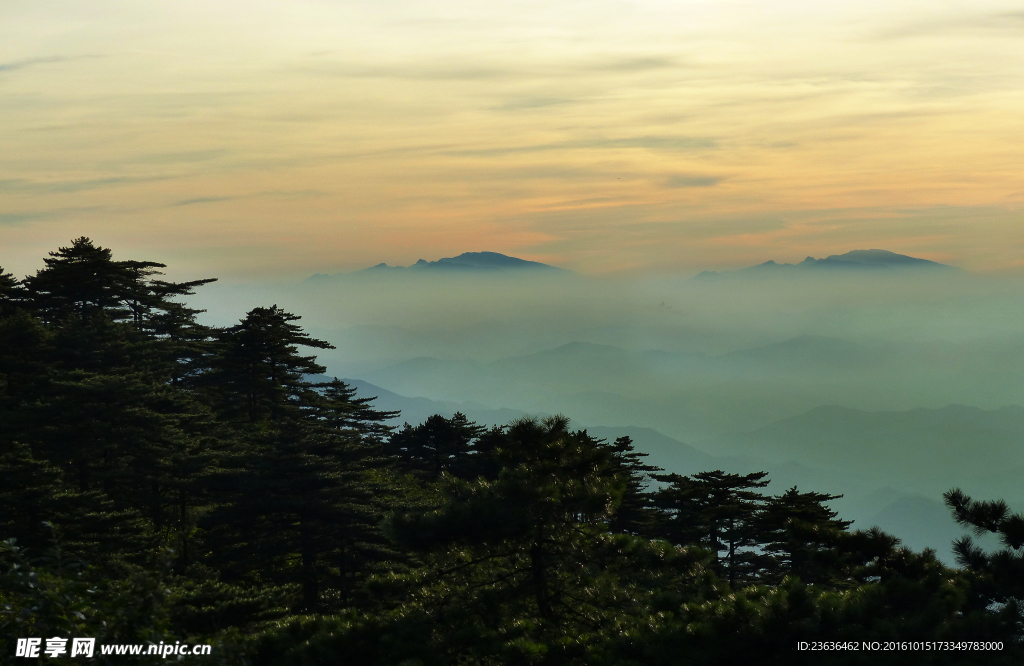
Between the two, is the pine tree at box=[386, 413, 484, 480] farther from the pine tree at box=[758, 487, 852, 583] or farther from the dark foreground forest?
the dark foreground forest

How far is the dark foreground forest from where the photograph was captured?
40.3ft

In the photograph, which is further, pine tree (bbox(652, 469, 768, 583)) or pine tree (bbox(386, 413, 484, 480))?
pine tree (bbox(386, 413, 484, 480))

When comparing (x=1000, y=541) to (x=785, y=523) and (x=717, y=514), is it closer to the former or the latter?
(x=785, y=523)

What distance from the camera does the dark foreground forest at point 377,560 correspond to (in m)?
12.3

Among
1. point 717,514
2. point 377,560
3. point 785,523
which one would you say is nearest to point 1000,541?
point 377,560

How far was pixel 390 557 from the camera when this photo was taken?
3011 centimetres

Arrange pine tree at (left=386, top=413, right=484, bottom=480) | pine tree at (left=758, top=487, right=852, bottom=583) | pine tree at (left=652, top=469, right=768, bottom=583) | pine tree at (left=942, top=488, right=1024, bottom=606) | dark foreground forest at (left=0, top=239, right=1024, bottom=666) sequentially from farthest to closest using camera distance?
pine tree at (left=386, top=413, right=484, bottom=480)
pine tree at (left=652, top=469, right=768, bottom=583)
pine tree at (left=758, top=487, right=852, bottom=583)
pine tree at (left=942, top=488, right=1024, bottom=606)
dark foreground forest at (left=0, top=239, right=1024, bottom=666)

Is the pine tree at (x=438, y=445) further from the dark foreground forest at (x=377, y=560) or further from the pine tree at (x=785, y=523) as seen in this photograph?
the dark foreground forest at (x=377, y=560)

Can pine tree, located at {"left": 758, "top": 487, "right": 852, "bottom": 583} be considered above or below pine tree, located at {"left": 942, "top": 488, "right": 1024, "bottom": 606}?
below

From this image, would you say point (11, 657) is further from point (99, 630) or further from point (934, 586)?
point (934, 586)

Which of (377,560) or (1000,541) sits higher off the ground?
(1000,541)

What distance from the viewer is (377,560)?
29.2 metres

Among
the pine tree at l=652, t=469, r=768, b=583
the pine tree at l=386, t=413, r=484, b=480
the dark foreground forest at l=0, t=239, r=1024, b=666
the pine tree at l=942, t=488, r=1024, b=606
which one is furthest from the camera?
the pine tree at l=386, t=413, r=484, b=480

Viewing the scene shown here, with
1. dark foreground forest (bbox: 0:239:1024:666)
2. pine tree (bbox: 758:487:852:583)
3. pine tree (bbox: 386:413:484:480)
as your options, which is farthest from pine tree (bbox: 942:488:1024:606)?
pine tree (bbox: 386:413:484:480)
